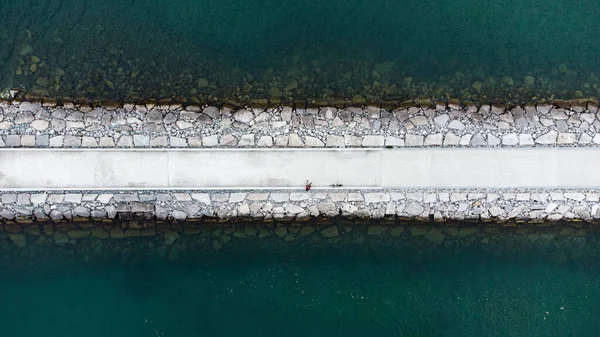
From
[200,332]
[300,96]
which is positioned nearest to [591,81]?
[300,96]

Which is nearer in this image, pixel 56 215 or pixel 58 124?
pixel 58 124

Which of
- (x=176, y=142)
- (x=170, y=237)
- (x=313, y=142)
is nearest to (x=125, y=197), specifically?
(x=170, y=237)

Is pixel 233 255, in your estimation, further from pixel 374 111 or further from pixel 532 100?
pixel 532 100

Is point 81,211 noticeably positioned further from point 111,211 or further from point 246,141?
point 246,141

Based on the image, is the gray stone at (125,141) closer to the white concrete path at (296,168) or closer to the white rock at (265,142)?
the white concrete path at (296,168)

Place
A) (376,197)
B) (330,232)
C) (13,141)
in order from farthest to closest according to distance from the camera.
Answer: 1. (330,232)
2. (376,197)
3. (13,141)

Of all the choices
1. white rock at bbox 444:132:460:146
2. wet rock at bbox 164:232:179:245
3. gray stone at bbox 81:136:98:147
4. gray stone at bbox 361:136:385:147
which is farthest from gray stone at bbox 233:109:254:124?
white rock at bbox 444:132:460:146
